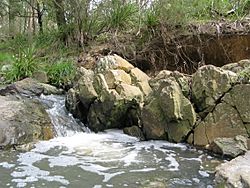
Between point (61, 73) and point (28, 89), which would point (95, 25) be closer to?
point (61, 73)

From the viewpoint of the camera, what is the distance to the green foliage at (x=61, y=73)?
10047mm

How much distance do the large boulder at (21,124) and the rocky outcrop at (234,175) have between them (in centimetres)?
349

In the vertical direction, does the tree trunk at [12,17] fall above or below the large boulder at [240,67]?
above

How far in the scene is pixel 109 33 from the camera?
1116 centimetres

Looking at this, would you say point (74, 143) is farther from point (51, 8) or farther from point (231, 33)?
point (51, 8)

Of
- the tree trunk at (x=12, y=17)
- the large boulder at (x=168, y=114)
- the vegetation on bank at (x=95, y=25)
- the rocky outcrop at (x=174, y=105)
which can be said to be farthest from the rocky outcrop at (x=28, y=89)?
the tree trunk at (x=12, y=17)

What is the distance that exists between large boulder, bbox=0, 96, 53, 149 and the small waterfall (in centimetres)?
17

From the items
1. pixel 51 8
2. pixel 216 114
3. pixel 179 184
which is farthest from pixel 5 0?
pixel 179 184

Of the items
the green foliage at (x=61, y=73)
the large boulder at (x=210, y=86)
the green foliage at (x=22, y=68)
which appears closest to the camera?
the large boulder at (x=210, y=86)

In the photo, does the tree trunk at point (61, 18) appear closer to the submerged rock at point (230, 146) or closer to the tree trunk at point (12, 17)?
the tree trunk at point (12, 17)

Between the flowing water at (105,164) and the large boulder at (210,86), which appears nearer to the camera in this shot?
the flowing water at (105,164)

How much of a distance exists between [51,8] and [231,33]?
5687 millimetres

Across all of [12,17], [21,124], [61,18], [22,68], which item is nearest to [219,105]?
[21,124]

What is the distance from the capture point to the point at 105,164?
5.54 m
